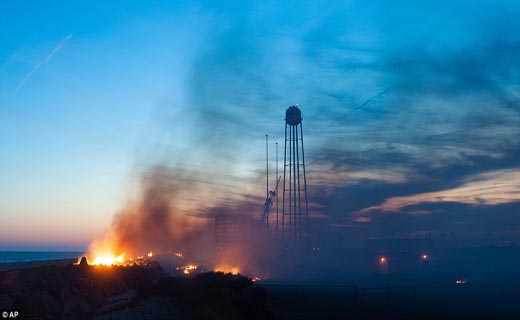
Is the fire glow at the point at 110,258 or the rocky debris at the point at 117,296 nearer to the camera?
the rocky debris at the point at 117,296

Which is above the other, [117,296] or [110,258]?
[110,258]

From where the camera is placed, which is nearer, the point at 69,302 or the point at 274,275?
the point at 69,302

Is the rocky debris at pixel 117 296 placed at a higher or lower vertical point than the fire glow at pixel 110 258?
lower

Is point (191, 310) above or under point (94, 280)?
under

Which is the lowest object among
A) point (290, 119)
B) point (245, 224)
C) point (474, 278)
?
point (474, 278)

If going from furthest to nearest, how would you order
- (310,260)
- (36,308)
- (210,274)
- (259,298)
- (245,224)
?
(245,224) → (310,260) → (210,274) → (259,298) → (36,308)

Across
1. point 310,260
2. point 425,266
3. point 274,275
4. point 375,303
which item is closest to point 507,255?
point 425,266

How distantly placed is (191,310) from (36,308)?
866 cm

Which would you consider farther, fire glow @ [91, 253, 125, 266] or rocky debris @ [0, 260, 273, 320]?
fire glow @ [91, 253, 125, 266]

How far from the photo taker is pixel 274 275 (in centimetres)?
9606

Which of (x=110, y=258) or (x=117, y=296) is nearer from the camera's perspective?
(x=117, y=296)

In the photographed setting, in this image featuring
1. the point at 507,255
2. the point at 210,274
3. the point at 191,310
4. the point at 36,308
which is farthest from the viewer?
the point at 507,255

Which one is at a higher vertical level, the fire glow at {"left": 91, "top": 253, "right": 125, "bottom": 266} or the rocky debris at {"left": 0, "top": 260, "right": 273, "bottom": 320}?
the fire glow at {"left": 91, "top": 253, "right": 125, "bottom": 266}

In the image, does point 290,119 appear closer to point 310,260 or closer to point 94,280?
point 310,260
